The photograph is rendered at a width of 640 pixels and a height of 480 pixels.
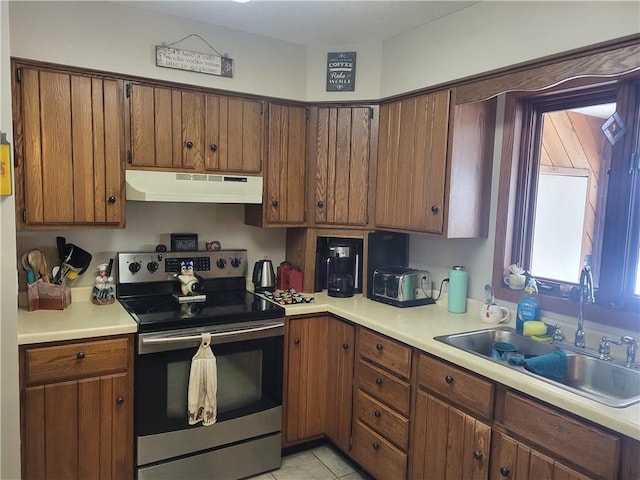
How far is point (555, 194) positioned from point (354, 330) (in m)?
1.26

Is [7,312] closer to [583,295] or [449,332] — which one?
[449,332]

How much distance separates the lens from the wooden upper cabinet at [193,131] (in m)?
2.47

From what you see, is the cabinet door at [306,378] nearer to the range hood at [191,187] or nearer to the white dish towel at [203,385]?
the white dish towel at [203,385]

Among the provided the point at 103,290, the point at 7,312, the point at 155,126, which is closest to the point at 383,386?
the point at 103,290

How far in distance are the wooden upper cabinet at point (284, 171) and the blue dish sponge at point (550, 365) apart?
158cm

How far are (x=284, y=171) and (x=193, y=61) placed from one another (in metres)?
0.80

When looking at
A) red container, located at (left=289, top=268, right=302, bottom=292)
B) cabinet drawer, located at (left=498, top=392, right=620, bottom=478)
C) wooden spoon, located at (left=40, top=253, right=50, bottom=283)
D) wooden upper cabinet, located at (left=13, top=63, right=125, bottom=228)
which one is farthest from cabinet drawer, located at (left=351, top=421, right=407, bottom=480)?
wooden spoon, located at (left=40, top=253, right=50, bottom=283)

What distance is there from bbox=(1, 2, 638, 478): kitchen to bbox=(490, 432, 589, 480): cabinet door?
3.20 feet

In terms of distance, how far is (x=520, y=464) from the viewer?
1.71 meters

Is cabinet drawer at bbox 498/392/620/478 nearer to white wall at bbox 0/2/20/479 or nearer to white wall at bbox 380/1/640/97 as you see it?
white wall at bbox 380/1/640/97

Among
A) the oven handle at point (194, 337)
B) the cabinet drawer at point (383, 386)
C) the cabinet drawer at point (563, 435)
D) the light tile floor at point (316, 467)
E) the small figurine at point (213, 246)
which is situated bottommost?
the light tile floor at point (316, 467)

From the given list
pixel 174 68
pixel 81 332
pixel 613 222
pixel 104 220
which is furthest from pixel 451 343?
pixel 174 68

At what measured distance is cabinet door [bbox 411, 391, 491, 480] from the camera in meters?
1.87

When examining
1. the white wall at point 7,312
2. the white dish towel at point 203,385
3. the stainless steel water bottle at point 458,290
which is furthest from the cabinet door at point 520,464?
the white wall at point 7,312
